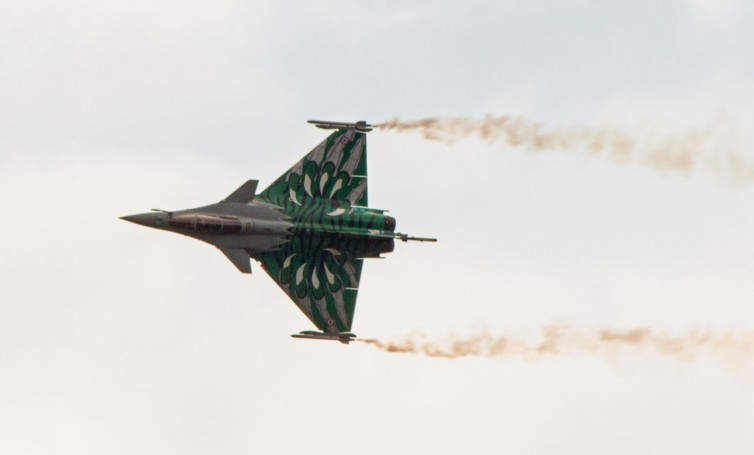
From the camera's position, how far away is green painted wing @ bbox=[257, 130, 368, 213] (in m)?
111

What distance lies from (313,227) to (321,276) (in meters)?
2.62

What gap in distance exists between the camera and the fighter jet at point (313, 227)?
→ 109 metres

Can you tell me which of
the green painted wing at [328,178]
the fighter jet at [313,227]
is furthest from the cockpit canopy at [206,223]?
the green painted wing at [328,178]

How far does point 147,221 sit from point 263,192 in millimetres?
5515

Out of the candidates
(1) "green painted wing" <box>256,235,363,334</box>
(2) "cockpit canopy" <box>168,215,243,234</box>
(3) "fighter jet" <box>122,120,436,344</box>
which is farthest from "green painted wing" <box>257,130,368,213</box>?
(2) "cockpit canopy" <box>168,215,243,234</box>

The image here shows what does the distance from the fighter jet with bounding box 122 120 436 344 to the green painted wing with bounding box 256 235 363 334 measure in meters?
0.04

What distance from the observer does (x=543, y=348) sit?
111m

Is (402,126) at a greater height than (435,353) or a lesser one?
greater

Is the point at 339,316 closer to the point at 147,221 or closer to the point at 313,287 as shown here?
the point at 313,287

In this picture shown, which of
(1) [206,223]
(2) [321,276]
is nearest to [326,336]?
(2) [321,276]

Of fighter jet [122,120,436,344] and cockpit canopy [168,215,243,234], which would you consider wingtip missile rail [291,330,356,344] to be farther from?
cockpit canopy [168,215,243,234]

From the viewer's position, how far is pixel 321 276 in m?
111

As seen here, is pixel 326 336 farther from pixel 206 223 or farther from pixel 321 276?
pixel 206 223

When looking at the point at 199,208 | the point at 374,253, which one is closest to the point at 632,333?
the point at 374,253
